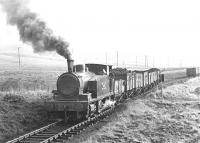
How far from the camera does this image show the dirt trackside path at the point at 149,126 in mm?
12734

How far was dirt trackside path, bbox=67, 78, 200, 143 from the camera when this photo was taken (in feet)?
41.8

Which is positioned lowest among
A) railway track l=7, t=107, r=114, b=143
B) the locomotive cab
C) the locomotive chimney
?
railway track l=7, t=107, r=114, b=143

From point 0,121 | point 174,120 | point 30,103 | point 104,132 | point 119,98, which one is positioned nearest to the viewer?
point 104,132

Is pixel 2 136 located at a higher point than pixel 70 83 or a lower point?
lower

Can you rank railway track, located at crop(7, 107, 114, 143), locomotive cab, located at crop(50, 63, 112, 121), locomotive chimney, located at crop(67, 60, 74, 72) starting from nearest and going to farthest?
railway track, located at crop(7, 107, 114, 143)
locomotive cab, located at crop(50, 63, 112, 121)
locomotive chimney, located at crop(67, 60, 74, 72)

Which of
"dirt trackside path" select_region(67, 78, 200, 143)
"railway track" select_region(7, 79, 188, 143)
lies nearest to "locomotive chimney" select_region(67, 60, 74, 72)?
"railway track" select_region(7, 79, 188, 143)

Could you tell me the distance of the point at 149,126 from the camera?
1469 centimetres

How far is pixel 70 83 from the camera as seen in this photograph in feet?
52.1

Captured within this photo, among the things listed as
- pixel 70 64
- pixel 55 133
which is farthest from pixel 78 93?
pixel 55 133

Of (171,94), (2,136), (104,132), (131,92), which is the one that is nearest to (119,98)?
(131,92)

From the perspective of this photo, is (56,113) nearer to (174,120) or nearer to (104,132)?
(104,132)

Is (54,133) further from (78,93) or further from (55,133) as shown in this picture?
(78,93)

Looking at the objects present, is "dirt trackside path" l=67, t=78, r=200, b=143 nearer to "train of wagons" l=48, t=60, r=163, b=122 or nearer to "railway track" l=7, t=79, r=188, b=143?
"railway track" l=7, t=79, r=188, b=143

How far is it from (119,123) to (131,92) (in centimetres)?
1106
